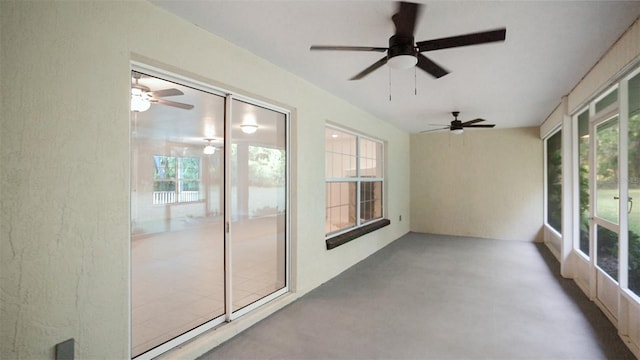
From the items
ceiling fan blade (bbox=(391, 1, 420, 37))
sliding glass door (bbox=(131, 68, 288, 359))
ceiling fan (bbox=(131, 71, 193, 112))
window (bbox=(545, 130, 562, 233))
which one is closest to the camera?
ceiling fan blade (bbox=(391, 1, 420, 37))

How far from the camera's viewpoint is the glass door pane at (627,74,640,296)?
2.46 metres

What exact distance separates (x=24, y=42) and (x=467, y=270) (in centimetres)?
499

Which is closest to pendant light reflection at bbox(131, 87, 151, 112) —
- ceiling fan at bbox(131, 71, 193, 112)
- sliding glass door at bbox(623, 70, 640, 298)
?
ceiling fan at bbox(131, 71, 193, 112)

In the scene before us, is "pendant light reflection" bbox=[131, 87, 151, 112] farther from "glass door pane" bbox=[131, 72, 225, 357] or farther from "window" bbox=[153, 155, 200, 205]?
"window" bbox=[153, 155, 200, 205]

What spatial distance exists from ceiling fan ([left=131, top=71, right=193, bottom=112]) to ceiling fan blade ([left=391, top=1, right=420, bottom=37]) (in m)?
1.66

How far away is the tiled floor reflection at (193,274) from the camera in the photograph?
247cm

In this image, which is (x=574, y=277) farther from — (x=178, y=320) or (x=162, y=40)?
(x=162, y=40)

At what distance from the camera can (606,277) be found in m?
3.07

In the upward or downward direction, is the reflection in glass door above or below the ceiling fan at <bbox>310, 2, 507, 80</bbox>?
below

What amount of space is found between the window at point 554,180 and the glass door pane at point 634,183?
11.2ft

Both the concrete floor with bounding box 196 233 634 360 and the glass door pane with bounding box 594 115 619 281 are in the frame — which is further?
the glass door pane with bounding box 594 115 619 281

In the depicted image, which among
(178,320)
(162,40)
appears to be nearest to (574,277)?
(178,320)

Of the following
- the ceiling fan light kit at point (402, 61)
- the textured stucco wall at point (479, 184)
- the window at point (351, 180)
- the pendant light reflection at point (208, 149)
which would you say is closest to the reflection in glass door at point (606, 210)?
the ceiling fan light kit at point (402, 61)

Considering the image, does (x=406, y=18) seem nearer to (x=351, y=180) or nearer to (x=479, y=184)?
(x=351, y=180)
